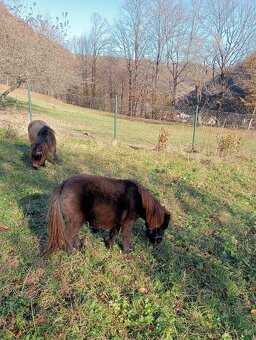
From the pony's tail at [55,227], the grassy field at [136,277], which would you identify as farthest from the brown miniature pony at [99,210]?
the grassy field at [136,277]

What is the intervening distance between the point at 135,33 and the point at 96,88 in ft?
39.9

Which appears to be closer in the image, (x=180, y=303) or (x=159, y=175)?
(x=180, y=303)

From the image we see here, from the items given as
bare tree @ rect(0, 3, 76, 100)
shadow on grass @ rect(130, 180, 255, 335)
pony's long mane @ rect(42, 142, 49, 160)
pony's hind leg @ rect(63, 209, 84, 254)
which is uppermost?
bare tree @ rect(0, 3, 76, 100)

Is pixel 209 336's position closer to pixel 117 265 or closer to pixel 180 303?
pixel 180 303

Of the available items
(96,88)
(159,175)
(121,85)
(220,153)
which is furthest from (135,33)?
(159,175)

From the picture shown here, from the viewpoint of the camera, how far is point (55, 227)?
3.09 metres

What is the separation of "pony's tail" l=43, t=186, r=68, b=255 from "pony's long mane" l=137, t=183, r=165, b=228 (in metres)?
1.03

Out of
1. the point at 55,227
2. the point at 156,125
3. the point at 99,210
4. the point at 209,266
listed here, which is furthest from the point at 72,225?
the point at 156,125

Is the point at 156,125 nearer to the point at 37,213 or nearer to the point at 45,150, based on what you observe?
the point at 45,150

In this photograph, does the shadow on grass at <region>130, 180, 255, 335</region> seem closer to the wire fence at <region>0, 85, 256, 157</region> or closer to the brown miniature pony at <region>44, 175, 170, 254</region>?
the brown miniature pony at <region>44, 175, 170, 254</region>

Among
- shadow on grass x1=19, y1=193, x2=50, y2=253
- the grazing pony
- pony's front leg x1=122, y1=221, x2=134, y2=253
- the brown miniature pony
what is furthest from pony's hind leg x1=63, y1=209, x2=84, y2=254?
the grazing pony

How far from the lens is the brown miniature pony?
123 inches

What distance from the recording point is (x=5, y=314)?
2.39 metres

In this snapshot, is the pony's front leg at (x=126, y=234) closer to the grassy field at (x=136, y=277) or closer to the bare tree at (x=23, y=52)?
the grassy field at (x=136, y=277)
